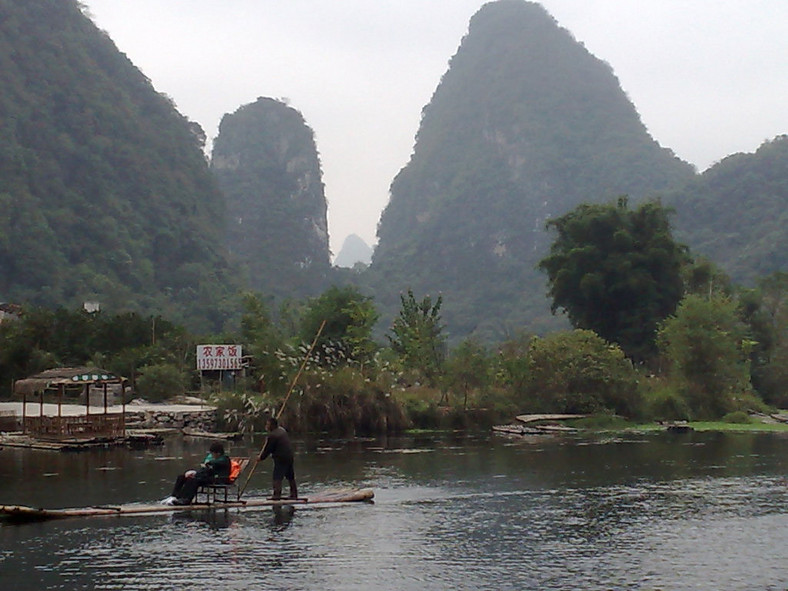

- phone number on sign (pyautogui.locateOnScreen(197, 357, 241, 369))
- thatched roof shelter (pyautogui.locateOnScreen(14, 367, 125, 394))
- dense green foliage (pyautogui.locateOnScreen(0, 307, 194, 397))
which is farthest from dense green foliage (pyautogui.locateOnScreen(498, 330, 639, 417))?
thatched roof shelter (pyautogui.locateOnScreen(14, 367, 125, 394))

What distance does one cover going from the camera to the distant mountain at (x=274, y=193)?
120125 millimetres

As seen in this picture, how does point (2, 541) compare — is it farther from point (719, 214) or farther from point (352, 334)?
point (719, 214)

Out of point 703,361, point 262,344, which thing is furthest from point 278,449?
point 703,361

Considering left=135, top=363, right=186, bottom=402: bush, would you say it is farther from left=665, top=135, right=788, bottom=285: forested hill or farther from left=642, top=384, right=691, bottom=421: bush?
left=665, top=135, right=788, bottom=285: forested hill

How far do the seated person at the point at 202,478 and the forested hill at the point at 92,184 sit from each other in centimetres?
5531

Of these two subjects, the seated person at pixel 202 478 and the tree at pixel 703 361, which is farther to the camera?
the tree at pixel 703 361

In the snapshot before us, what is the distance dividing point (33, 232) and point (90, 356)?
Answer: 34736 millimetres

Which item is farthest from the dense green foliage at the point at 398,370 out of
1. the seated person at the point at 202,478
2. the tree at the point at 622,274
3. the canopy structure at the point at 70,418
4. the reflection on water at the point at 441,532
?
the seated person at the point at 202,478

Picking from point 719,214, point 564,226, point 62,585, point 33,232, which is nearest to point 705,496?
point 62,585

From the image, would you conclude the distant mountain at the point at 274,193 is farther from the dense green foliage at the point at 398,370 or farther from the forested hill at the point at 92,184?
the dense green foliage at the point at 398,370

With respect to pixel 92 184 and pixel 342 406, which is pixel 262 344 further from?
pixel 92 184

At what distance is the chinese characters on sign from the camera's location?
3759 centimetres

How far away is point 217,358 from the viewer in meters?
37.8

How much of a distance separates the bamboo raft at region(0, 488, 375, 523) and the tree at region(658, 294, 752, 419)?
24.4 meters
